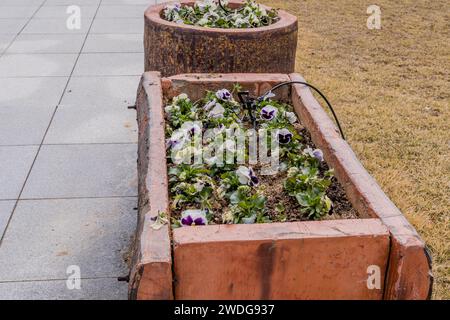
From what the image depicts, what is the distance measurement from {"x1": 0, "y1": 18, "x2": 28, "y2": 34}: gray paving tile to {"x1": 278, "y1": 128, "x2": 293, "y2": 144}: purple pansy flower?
18.4 ft

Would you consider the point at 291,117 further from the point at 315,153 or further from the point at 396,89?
the point at 396,89

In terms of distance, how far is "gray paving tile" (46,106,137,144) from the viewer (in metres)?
4.77

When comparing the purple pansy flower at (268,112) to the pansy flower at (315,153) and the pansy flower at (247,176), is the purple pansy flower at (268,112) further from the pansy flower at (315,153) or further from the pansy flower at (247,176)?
the pansy flower at (247,176)

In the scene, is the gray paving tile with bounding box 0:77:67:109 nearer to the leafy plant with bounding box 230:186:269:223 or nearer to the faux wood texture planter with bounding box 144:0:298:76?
the faux wood texture planter with bounding box 144:0:298:76

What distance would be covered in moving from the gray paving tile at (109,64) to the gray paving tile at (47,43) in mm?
373

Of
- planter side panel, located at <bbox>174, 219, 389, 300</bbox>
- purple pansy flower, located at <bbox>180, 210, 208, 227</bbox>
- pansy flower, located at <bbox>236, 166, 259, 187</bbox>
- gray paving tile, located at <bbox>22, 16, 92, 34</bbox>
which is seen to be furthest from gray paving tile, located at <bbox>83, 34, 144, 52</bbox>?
planter side panel, located at <bbox>174, 219, 389, 300</bbox>

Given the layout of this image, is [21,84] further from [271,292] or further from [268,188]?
[271,292]

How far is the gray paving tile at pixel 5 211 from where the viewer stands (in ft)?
11.7

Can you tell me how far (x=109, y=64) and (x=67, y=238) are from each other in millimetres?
3345

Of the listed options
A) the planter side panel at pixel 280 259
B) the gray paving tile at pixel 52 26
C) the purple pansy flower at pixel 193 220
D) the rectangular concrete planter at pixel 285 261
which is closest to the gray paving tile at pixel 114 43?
the gray paving tile at pixel 52 26

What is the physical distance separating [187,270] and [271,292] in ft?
0.93

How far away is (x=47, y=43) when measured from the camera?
7148 millimetres

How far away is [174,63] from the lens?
3672mm
